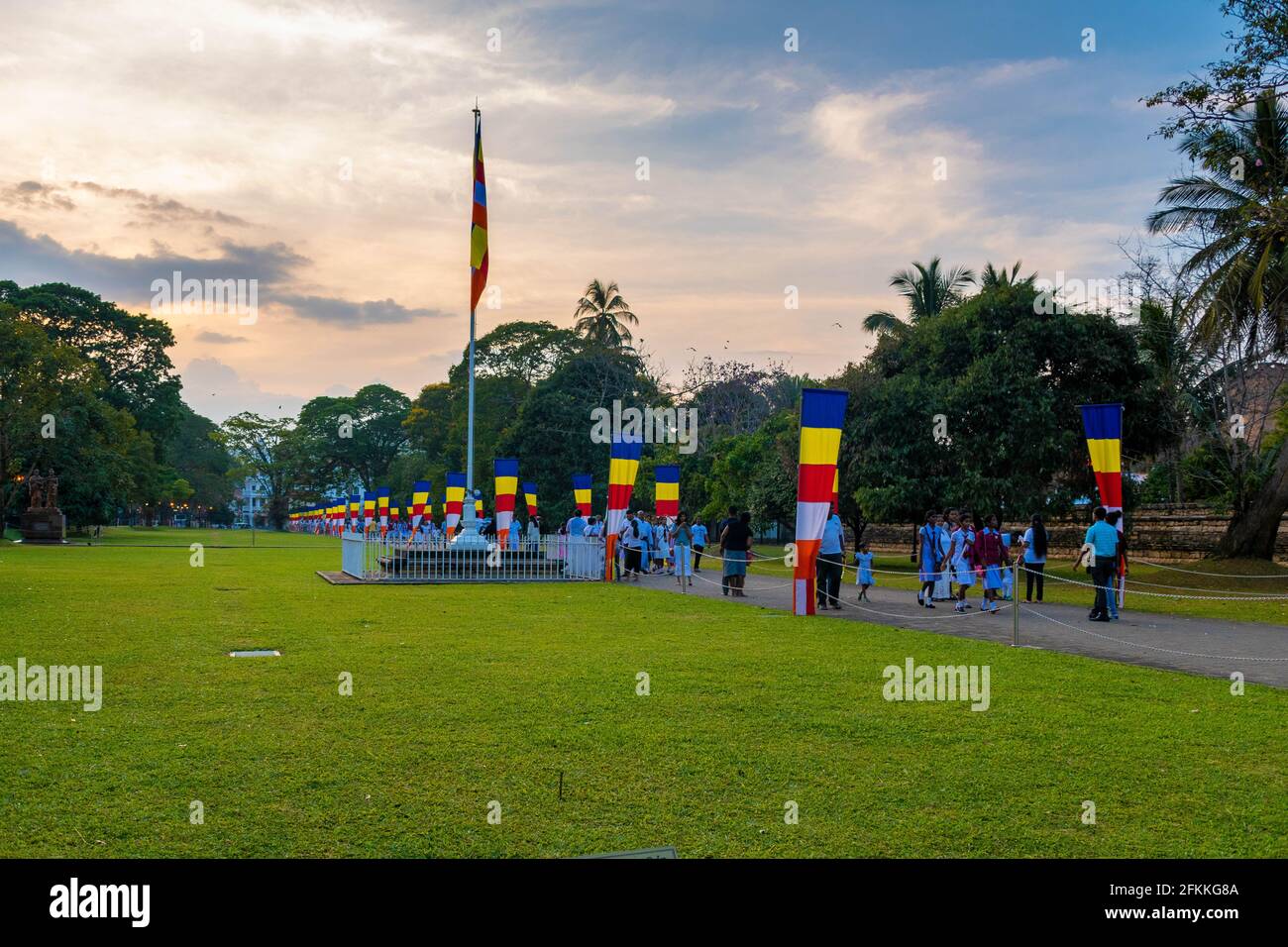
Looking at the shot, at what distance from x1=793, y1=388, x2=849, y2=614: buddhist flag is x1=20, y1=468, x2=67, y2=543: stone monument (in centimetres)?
3646

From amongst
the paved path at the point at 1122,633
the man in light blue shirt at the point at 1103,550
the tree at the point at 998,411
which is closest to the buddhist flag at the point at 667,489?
the paved path at the point at 1122,633

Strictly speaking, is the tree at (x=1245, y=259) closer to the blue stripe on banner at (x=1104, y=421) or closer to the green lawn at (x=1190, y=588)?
the green lawn at (x=1190, y=588)

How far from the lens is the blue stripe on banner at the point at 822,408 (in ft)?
44.4

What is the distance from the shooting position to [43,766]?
5.37 m

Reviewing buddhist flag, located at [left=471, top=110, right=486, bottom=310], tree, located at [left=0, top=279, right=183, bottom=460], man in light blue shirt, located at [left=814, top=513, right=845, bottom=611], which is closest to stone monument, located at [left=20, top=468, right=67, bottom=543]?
tree, located at [left=0, top=279, right=183, bottom=460]

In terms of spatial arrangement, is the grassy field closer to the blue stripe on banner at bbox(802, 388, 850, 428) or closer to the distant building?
the blue stripe on banner at bbox(802, 388, 850, 428)

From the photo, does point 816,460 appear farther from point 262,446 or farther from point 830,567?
point 262,446

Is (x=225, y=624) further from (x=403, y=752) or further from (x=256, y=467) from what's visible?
(x=256, y=467)

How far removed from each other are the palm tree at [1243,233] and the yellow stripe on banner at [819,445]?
42.5 ft

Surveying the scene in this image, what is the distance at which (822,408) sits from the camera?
13.5 metres

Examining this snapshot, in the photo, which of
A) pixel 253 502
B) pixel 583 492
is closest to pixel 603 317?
pixel 583 492

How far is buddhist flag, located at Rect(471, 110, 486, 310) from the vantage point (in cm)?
2300

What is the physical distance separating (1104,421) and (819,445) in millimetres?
5656

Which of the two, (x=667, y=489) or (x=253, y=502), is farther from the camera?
(x=253, y=502)
